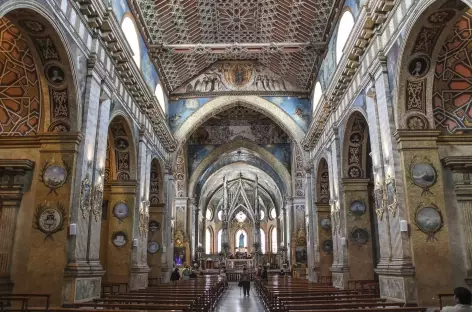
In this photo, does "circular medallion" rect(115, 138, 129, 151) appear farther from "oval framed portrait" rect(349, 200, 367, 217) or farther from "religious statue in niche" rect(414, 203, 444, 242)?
"religious statue in niche" rect(414, 203, 444, 242)

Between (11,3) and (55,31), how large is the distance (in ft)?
4.94

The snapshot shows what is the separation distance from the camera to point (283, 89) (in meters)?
21.3

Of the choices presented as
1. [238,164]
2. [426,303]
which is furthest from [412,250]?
[238,164]

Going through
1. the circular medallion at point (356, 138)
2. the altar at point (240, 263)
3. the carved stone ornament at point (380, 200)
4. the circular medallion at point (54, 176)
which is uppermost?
the circular medallion at point (356, 138)

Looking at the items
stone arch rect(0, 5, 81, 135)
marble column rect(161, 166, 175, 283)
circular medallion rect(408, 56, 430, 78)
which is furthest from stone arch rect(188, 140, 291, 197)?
circular medallion rect(408, 56, 430, 78)

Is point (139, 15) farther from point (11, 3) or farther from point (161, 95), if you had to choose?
point (11, 3)

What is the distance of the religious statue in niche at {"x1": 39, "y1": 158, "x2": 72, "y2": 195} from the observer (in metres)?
9.19

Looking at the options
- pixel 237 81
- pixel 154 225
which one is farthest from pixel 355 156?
pixel 154 225

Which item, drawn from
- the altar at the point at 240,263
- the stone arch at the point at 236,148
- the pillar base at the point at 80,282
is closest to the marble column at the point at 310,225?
the stone arch at the point at 236,148

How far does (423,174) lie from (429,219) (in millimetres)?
→ 937

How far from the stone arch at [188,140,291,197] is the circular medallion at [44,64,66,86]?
62.3 feet

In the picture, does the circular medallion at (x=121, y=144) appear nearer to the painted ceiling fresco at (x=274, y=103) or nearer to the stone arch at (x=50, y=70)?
the stone arch at (x=50, y=70)

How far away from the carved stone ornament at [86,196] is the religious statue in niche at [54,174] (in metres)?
0.51

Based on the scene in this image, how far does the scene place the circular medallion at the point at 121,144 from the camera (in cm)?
1439
